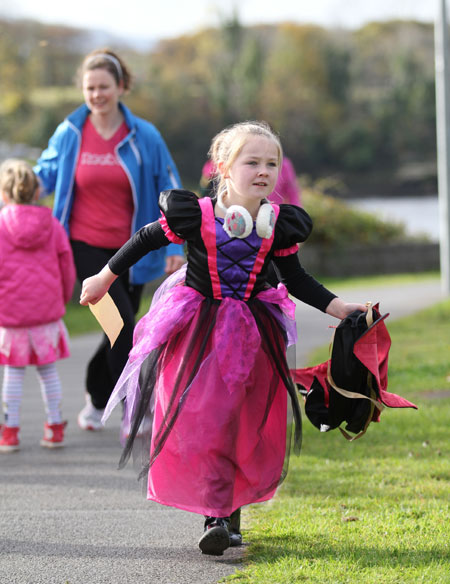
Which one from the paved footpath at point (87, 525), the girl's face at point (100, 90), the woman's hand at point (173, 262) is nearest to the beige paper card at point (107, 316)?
the paved footpath at point (87, 525)

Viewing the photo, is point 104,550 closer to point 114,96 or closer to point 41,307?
point 41,307

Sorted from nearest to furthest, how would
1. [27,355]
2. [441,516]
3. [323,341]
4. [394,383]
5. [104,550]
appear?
[104,550] → [441,516] → [27,355] → [394,383] → [323,341]

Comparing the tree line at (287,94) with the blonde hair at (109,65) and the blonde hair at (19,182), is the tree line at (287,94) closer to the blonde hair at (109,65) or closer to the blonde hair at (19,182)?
the blonde hair at (109,65)

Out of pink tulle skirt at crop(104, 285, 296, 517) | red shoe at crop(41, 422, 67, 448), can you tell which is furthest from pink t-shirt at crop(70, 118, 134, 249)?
pink tulle skirt at crop(104, 285, 296, 517)

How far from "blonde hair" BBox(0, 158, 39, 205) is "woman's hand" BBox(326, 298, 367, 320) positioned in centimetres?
253

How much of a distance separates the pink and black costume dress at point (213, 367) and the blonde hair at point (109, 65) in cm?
221

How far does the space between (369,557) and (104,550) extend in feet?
3.47

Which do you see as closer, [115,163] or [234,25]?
[115,163]

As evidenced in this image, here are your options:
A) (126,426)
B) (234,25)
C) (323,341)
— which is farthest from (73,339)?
(234,25)

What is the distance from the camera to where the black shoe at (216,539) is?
12.4ft

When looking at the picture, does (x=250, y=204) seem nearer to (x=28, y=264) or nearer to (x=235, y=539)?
(x=235, y=539)

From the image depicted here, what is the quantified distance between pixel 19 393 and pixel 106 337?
2.06 ft

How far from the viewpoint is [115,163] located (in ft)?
19.6

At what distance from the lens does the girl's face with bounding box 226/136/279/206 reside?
397cm
